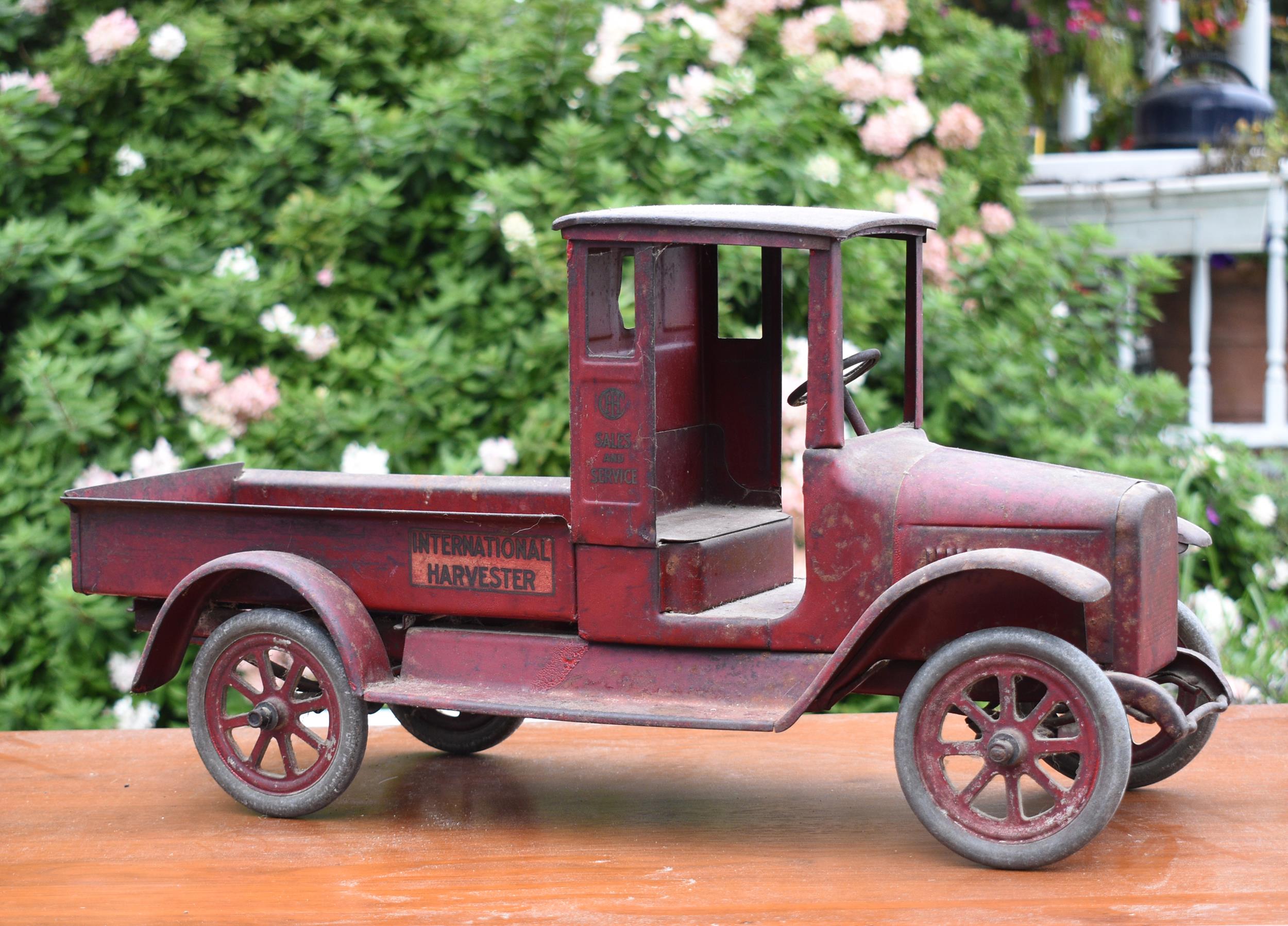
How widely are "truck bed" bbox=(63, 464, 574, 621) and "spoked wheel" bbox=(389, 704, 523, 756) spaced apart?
0.69 m

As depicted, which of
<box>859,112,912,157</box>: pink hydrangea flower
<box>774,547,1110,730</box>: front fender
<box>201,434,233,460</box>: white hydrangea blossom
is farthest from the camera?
<box>859,112,912,157</box>: pink hydrangea flower

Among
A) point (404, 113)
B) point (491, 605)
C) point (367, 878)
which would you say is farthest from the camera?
point (404, 113)

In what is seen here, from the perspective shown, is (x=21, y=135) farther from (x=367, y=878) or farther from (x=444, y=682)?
(x=367, y=878)

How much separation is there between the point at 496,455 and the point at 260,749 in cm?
188

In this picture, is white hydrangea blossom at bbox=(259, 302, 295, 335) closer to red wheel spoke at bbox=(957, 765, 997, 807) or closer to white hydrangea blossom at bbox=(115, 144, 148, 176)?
white hydrangea blossom at bbox=(115, 144, 148, 176)

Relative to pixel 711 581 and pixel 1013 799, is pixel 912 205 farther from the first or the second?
pixel 1013 799

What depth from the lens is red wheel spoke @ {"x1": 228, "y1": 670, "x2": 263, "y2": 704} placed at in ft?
12.9

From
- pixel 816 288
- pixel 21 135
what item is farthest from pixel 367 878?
pixel 21 135

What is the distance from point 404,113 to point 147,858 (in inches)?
151

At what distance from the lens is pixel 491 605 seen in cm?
382

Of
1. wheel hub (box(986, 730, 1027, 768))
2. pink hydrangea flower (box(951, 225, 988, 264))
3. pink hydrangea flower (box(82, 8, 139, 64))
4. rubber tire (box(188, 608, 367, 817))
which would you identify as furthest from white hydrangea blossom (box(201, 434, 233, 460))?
wheel hub (box(986, 730, 1027, 768))

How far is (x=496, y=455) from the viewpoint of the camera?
5590mm

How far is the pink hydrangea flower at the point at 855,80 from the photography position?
22.2 ft

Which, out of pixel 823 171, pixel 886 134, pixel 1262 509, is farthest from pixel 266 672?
pixel 1262 509
